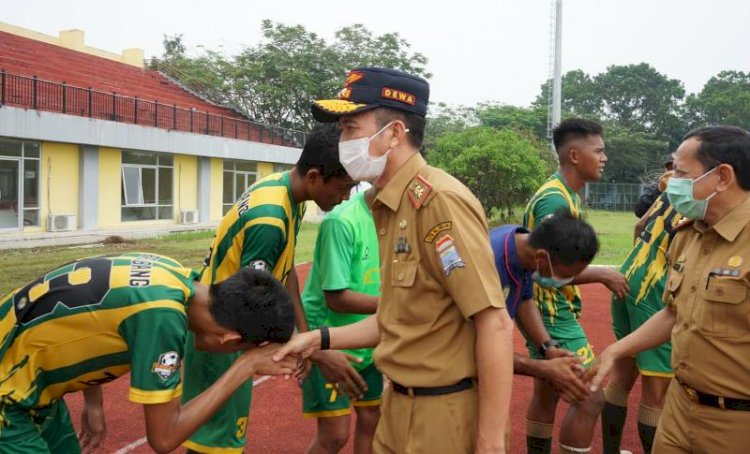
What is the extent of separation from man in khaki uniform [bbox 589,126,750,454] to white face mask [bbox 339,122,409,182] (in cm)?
132

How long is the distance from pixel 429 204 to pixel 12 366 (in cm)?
155

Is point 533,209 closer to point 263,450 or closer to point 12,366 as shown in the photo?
point 263,450

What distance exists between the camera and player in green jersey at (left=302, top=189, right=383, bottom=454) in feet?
11.8

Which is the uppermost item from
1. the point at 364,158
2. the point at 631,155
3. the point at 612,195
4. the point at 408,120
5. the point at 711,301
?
the point at 631,155

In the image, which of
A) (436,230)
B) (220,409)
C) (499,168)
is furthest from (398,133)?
(499,168)

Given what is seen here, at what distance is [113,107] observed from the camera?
22.2 meters

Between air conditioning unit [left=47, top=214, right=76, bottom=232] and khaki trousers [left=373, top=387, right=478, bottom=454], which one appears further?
air conditioning unit [left=47, top=214, right=76, bottom=232]

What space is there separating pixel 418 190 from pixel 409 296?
0.33m

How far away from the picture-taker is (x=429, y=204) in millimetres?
2160

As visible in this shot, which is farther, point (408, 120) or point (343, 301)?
Result: point (343, 301)

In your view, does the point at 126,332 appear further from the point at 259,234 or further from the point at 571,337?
the point at 571,337

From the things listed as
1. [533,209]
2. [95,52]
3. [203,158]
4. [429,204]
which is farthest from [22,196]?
[429,204]

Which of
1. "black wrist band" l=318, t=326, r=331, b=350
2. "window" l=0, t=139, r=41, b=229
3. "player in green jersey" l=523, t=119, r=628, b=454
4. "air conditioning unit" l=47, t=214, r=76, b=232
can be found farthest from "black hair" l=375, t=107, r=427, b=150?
"air conditioning unit" l=47, t=214, r=76, b=232

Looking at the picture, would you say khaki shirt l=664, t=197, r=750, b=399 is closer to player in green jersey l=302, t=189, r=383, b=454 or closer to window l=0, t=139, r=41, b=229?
player in green jersey l=302, t=189, r=383, b=454
